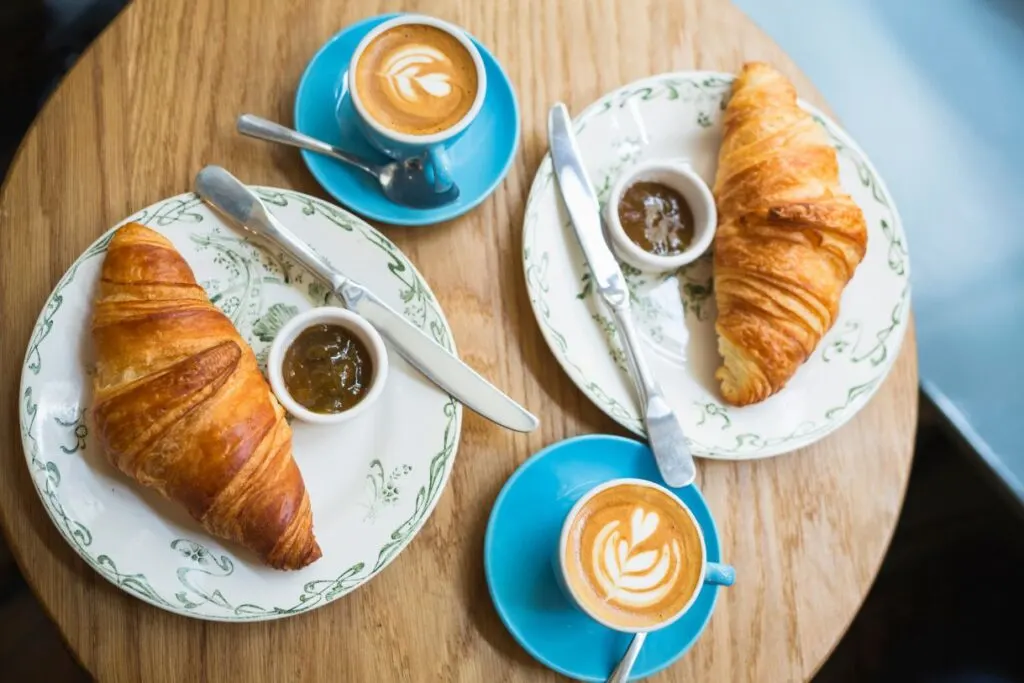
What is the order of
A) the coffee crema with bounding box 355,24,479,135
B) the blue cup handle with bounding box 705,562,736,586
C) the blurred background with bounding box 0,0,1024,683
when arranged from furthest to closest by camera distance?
the blurred background with bounding box 0,0,1024,683, the coffee crema with bounding box 355,24,479,135, the blue cup handle with bounding box 705,562,736,586

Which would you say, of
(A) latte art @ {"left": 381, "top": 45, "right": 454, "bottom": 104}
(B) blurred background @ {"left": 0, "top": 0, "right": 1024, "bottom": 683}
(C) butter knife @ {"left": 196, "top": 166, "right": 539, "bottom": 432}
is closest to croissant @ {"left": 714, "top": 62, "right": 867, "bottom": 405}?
(C) butter knife @ {"left": 196, "top": 166, "right": 539, "bottom": 432}

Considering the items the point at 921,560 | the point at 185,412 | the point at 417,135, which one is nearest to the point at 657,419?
the point at 417,135

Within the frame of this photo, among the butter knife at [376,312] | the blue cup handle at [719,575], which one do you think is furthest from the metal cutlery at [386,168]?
the blue cup handle at [719,575]

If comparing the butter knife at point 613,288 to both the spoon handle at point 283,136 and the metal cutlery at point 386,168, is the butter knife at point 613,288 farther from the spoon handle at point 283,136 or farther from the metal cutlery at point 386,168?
the spoon handle at point 283,136

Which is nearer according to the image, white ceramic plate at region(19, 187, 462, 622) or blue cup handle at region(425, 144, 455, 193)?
white ceramic plate at region(19, 187, 462, 622)

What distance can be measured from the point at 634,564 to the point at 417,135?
0.75m

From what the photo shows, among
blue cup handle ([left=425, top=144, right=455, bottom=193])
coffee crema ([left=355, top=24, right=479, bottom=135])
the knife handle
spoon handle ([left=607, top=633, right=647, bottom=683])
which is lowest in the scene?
spoon handle ([left=607, top=633, right=647, bottom=683])

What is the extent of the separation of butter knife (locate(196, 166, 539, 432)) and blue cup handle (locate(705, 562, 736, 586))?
0.34 m

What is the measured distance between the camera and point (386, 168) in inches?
54.6

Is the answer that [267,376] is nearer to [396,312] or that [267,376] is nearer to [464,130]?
[396,312]

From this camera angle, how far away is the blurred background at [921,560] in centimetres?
187

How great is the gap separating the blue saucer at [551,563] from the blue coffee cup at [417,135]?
0.51m

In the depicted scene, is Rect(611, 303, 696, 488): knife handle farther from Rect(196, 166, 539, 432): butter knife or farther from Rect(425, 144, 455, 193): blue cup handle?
Rect(425, 144, 455, 193): blue cup handle

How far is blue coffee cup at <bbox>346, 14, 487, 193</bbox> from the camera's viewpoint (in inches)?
52.0
